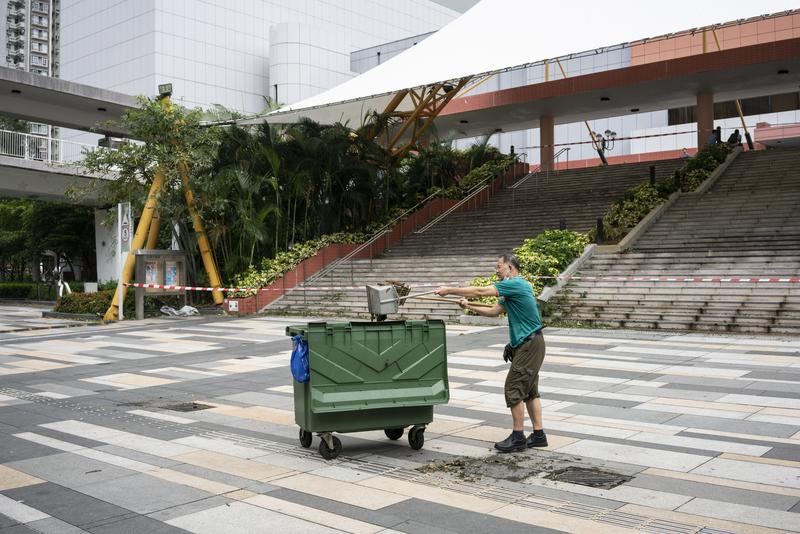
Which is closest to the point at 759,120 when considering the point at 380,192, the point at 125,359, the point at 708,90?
the point at 708,90

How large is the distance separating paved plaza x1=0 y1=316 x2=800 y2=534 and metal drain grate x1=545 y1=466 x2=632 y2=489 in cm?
4

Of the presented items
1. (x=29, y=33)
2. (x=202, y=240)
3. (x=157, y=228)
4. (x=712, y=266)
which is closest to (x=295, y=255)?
(x=202, y=240)

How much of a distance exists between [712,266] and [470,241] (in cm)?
923

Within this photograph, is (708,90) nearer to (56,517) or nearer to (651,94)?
(651,94)

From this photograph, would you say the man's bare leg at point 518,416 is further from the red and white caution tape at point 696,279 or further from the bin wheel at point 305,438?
the red and white caution tape at point 696,279

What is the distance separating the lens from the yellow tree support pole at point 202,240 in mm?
24016

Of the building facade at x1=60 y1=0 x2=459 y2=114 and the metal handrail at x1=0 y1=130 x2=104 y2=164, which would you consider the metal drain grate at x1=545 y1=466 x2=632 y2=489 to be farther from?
the building facade at x1=60 y1=0 x2=459 y2=114

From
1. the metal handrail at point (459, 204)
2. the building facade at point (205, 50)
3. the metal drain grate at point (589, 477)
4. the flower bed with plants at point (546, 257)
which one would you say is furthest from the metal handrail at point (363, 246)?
the building facade at point (205, 50)

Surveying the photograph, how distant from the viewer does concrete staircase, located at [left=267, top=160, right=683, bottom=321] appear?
2205cm

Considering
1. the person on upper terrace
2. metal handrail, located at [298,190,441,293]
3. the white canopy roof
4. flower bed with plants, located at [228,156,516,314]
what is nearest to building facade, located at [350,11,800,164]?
the person on upper terrace

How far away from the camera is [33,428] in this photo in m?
8.17

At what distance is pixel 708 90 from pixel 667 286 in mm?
18020

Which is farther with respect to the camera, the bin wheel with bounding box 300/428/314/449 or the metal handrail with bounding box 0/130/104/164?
the metal handrail with bounding box 0/130/104/164

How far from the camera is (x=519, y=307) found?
22.6ft
